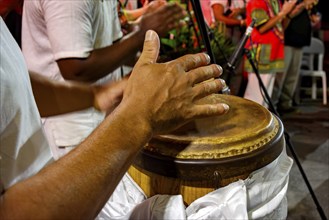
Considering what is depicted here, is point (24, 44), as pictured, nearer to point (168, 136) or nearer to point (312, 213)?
point (168, 136)

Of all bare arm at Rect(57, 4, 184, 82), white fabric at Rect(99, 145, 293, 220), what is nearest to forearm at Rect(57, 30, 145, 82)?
bare arm at Rect(57, 4, 184, 82)

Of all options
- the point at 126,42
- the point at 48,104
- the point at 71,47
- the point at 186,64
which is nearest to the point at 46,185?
the point at 186,64

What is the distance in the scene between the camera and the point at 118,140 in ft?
2.21

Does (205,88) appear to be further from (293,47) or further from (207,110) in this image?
(293,47)

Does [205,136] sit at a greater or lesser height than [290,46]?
greater

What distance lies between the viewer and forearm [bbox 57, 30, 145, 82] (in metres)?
1.36

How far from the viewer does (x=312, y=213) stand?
2266 millimetres

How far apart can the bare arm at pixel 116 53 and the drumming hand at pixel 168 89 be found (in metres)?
0.61

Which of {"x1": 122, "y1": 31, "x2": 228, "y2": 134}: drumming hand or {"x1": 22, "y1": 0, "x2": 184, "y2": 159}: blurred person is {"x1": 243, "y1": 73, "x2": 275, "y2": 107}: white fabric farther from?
{"x1": 122, "y1": 31, "x2": 228, "y2": 134}: drumming hand

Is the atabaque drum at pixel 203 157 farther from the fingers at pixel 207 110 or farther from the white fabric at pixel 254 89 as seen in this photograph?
the white fabric at pixel 254 89

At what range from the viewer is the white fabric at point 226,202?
32.4 inches

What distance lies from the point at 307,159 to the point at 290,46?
50.4 inches

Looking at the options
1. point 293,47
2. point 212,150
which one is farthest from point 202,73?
point 293,47

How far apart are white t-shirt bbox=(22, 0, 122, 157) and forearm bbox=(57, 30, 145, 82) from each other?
0.07 feet
